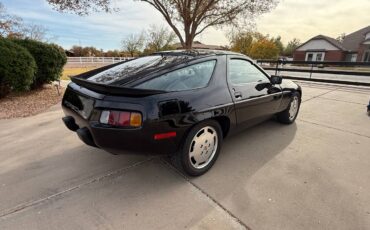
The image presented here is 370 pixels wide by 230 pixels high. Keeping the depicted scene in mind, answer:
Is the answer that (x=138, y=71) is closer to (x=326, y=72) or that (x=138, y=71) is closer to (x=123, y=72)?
(x=123, y=72)

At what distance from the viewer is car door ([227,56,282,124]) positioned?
9.57 ft

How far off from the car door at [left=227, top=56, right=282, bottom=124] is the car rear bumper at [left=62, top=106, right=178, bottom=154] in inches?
44.8

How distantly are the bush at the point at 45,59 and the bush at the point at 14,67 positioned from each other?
31.7 inches

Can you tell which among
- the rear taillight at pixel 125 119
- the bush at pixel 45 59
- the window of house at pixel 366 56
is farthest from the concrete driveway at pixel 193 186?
the window of house at pixel 366 56

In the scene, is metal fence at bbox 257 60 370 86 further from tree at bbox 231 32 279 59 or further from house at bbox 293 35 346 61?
house at bbox 293 35 346 61

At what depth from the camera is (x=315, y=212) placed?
2.07 metres

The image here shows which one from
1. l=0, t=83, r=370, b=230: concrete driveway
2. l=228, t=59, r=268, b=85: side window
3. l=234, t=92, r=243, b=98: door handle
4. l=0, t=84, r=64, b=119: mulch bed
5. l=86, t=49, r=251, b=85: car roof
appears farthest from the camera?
l=0, t=84, r=64, b=119: mulch bed

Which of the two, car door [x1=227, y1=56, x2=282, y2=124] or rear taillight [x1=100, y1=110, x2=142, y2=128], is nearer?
rear taillight [x1=100, y1=110, x2=142, y2=128]

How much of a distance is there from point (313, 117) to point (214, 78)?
11.0 ft

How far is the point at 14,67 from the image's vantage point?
218 inches

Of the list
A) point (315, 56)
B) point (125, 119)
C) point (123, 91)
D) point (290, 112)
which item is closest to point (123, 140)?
point (125, 119)

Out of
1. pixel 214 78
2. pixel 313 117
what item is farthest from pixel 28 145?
pixel 313 117

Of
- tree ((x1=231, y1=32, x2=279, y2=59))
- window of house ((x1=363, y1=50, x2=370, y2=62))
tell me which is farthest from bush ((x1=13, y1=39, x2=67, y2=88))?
window of house ((x1=363, y1=50, x2=370, y2=62))

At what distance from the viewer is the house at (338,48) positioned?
1254 inches
